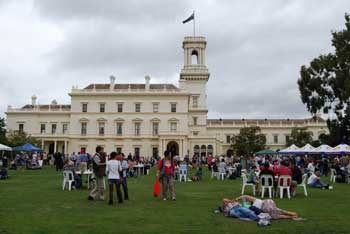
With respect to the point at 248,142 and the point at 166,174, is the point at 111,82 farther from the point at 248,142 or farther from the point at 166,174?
the point at 166,174

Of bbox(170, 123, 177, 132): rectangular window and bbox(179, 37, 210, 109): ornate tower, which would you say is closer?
bbox(170, 123, 177, 132): rectangular window

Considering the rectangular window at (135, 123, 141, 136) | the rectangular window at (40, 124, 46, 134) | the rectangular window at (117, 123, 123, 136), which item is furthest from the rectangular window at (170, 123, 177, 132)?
the rectangular window at (40, 124, 46, 134)

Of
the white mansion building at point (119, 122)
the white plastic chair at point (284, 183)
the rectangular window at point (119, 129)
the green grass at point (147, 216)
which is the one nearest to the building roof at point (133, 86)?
the white mansion building at point (119, 122)

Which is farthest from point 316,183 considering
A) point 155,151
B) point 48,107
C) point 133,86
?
point 48,107

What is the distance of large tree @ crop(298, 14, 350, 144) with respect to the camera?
3569 centimetres

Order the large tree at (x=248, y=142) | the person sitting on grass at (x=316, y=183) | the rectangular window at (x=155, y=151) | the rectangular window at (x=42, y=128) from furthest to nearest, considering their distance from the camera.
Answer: the rectangular window at (x=42, y=128)
the large tree at (x=248, y=142)
the rectangular window at (x=155, y=151)
the person sitting on grass at (x=316, y=183)

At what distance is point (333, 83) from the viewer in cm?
3616

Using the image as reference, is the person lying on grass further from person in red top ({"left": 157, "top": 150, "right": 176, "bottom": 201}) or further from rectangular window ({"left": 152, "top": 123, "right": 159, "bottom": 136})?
rectangular window ({"left": 152, "top": 123, "right": 159, "bottom": 136})

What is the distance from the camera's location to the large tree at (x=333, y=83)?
1405 inches

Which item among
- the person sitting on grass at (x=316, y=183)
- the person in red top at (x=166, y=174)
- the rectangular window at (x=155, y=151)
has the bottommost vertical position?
the person sitting on grass at (x=316, y=183)

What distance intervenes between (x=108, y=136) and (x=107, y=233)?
5890 centimetres

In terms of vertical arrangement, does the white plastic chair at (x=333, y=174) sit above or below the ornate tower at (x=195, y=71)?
below

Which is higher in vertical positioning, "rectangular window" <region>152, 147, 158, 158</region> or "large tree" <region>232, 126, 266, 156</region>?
"large tree" <region>232, 126, 266, 156</region>

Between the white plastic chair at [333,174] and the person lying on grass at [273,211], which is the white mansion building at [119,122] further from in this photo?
the person lying on grass at [273,211]
